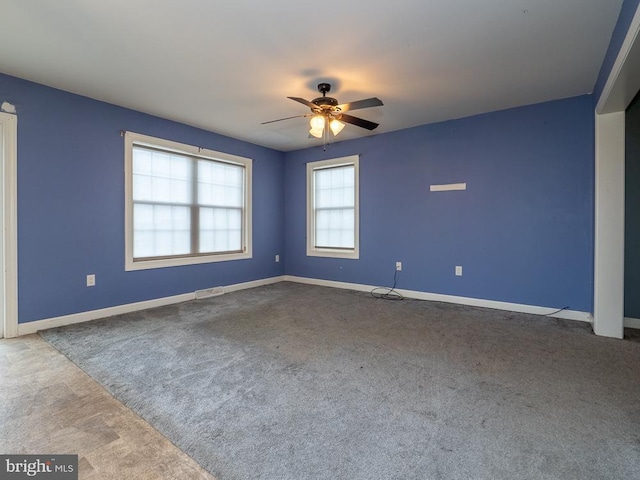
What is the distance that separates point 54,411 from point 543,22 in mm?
4001

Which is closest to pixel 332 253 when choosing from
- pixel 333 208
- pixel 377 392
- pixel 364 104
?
pixel 333 208

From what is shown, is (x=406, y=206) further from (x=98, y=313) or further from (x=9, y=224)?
(x=9, y=224)

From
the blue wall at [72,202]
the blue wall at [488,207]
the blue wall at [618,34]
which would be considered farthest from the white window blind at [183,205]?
the blue wall at [618,34]

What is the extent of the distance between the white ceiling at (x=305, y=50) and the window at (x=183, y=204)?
718 millimetres

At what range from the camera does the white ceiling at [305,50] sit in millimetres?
2059

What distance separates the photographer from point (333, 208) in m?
5.44

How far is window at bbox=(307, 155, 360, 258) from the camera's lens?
520cm

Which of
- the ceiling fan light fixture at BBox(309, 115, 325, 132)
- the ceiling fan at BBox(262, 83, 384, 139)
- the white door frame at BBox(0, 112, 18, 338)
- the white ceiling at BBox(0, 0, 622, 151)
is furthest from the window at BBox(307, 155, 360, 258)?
the white door frame at BBox(0, 112, 18, 338)

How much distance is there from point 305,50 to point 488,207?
9.69 feet

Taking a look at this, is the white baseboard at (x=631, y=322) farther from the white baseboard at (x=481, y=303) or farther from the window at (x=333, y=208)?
the window at (x=333, y=208)

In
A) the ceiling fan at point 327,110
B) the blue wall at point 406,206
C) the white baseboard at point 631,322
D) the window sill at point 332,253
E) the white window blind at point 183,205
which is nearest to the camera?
the ceiling fan at point 327,110

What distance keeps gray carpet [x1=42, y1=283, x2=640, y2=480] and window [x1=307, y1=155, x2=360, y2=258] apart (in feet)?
6.62

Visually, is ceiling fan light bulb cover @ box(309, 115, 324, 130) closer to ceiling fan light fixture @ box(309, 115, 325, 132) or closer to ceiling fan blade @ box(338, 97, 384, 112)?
ceiling fan light fixture @ box(309, 115, 325, 132)

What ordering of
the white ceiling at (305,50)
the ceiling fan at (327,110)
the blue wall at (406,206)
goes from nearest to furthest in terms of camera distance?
the white ceiling at (305,50) < the ceiling fan at (327,110) < the blue wall at (406,206)
